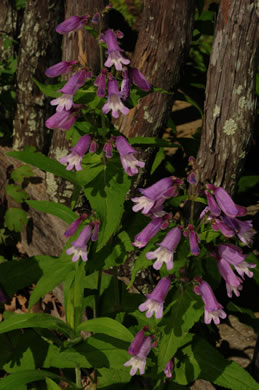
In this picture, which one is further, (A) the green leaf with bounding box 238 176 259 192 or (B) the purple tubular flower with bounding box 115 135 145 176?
(A) the green leaf with bounding box 238 176 259 192

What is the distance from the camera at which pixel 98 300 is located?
3.98 meters

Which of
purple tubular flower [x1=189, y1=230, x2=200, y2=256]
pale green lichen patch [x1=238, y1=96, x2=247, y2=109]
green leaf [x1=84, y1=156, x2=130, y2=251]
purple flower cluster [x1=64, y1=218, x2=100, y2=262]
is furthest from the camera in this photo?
pale green lichen patch [x1=238, y1=96, x2=247, y2=109]

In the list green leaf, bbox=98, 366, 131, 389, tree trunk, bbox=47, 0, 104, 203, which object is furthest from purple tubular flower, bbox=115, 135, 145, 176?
tree trunk, bbox=47, 0, 104, 203

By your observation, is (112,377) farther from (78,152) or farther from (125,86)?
(125,86)

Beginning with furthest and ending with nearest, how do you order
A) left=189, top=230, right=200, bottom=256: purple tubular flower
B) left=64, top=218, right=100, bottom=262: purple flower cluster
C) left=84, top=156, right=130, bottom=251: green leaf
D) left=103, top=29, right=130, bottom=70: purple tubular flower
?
left=64, top=218, right=100, bottom=262: purple flower cluster
left=84, top=156, right=130, bottom=251: green leaf
left=103, top=29, right=130, bottom=70: purple tubular flower
left=189, top=230, right=200, bottom=256: purple tubular flower

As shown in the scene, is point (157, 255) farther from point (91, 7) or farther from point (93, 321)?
point (91, 7)

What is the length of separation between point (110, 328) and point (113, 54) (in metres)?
1.74

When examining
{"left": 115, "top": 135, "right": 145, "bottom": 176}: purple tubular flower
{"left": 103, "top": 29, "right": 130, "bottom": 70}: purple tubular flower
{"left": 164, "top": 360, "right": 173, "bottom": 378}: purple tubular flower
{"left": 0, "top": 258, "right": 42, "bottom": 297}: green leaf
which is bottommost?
{"left": 164, "top": 360, "right": 173, "bottom": 378}: purple tubular flower

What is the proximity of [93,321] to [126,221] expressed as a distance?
754 millimetres

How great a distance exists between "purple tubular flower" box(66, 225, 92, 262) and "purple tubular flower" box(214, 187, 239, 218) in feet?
3.09

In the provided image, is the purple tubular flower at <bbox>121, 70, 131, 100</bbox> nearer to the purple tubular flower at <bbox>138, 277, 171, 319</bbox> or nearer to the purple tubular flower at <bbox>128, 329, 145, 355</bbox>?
the purple tubular flower at <bbox>138, 277, 171, 319</bbox>

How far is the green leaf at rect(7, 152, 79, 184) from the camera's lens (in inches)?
126

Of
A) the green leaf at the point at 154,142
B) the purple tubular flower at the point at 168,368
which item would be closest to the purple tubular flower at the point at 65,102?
the green leaf at the point at 154,142

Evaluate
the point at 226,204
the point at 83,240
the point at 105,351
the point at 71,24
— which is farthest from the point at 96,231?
the point at 71,24
